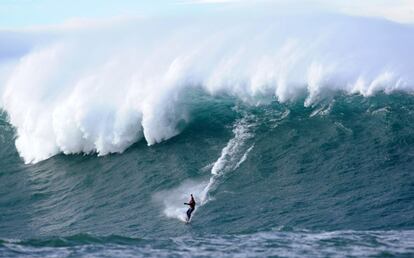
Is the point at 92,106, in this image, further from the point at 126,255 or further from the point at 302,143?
the point at 126,255

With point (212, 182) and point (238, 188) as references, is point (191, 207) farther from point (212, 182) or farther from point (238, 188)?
point (212, 182)

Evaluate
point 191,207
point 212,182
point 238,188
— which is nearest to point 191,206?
point 191,207

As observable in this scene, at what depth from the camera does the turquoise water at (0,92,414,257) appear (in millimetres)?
15750

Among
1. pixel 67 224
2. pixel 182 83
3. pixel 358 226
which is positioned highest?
pixel 182 83

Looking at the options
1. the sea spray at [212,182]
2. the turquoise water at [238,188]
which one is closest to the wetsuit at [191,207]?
the sea spray at [212,182]

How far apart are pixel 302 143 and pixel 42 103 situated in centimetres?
1401

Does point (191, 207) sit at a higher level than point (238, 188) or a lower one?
lower

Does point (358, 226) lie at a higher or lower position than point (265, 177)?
lower

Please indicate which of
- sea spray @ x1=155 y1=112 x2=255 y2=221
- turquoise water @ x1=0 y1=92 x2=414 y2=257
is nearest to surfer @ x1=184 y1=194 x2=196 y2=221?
sea spray @ x1=155 y1=112 x2=255 y2=221

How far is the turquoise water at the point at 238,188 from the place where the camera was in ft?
51.7

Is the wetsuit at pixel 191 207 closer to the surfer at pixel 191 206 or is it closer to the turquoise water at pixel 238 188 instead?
the surfer at pixel 191 206

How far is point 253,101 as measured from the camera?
29.2m

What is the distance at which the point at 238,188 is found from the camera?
21172 mm

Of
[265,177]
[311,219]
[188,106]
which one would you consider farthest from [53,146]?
[311,219]
